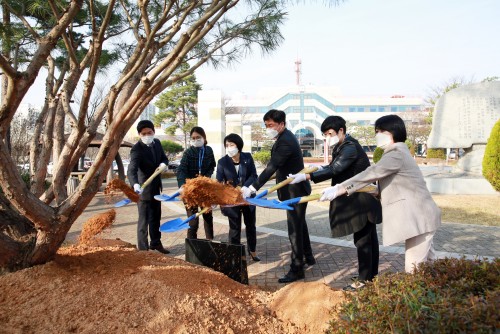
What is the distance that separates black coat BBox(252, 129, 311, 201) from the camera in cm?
399

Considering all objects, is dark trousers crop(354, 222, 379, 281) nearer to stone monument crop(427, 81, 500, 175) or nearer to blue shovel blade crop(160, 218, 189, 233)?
blue shovel blade crop(160, 218, 189, 233)

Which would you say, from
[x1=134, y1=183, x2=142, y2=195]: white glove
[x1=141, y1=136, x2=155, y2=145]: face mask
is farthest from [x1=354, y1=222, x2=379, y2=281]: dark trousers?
[x1=141, y1=136, x2=155, y2=145]: face mask

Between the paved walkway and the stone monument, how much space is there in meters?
6.28

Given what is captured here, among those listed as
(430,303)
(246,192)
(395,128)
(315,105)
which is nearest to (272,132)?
A: (246,192)

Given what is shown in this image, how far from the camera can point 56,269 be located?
114 inches

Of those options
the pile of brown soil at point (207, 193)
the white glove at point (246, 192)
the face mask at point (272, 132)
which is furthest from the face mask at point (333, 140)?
the pile of brown soil at point (207, 193)

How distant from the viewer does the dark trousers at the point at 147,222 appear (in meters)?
4.77

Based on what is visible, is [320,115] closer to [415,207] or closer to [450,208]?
[450,208]

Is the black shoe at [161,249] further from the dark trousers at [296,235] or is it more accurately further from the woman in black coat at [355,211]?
the woman in black coat at [355,211]

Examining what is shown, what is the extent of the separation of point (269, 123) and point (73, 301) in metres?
2.50

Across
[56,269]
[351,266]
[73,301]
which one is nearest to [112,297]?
[73,301]

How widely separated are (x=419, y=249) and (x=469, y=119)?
1082 cm

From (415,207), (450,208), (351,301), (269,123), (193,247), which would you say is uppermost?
(269,123)

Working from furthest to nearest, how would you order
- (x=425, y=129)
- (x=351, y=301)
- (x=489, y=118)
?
(x=425, y=129) → (x=489, y=118) → (x=351, y=301)
